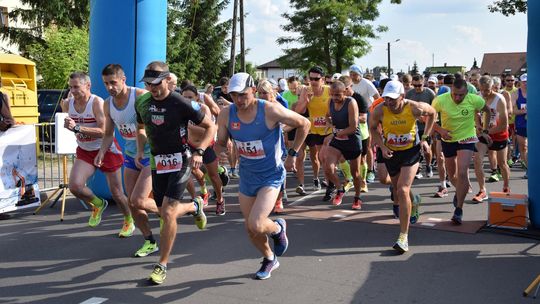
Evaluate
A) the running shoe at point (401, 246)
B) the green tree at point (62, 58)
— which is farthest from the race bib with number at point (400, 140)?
the green tree at point (62, 58)

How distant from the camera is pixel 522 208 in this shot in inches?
271

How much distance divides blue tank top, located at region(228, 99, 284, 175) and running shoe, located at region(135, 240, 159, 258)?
5.21 ft

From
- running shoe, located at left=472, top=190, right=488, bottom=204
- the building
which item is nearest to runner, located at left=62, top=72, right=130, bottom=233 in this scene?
running shoe, located at left=472, top=190, right=488, bottom=204

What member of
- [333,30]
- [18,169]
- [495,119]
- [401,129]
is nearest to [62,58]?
[18,169]

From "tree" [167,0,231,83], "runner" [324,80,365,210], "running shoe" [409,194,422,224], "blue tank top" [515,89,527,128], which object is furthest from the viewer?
"tree" [167,0,231,83]

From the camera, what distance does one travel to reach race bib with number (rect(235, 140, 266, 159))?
16.6 ft

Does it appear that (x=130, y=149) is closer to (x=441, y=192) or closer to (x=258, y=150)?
(x=258, y=150)

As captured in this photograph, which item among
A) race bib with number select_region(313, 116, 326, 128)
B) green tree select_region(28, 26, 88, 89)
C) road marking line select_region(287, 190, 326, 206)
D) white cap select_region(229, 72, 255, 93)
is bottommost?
road marking line select_region(287, 190, 326, 206)

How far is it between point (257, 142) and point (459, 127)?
3.66 metres

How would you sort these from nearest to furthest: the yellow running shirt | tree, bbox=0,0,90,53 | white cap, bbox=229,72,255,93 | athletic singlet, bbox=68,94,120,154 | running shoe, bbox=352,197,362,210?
white cap, bbox=229,72,255,93, athletic singlet, bbox=68,94,120,154, the yellow running shirt, running shoe, bbox=352,197,362,210, tree, bbox=0,0,90,53

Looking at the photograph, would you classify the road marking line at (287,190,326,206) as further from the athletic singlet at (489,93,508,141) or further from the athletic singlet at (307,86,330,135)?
the athletic singlet at (489,93,508,141)

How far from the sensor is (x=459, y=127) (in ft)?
24.6

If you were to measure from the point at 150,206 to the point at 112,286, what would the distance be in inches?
41.8

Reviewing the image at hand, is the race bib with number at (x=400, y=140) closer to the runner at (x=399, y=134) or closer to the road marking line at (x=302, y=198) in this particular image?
the runner at (x=399, y=134)
